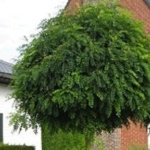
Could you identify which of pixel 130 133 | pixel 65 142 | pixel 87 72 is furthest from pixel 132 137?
pixel 87 72

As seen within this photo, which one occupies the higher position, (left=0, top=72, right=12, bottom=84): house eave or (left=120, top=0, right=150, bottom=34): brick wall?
(left=120, top=0, right=150, bottom=34): brick wall

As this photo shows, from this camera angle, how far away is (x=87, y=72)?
10016 millimetres

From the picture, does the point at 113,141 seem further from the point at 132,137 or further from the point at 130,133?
the point at 132,137

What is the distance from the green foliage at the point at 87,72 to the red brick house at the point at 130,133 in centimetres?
757

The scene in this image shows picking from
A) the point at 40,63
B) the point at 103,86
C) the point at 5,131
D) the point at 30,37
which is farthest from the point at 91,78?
the point at 5,131

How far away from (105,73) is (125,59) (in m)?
0.44

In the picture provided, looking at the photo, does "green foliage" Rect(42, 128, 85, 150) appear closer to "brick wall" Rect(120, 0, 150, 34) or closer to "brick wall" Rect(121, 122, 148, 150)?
"brick wall" Rect(121, 122, 148, 150)

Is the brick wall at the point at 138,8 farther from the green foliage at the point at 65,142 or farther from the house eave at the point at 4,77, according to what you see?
the green foliage at the point at 65,142

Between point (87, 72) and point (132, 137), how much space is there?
40.0 ft

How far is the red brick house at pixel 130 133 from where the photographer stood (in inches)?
810

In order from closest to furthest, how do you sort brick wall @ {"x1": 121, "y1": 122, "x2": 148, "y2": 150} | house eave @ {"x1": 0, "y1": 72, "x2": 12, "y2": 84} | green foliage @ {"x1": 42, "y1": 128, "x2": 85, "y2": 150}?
green foliage @ {"x1": 42, "y1": 128, "x2": 85, "y2": 150}
house eave @ {"x1": 0, "y1": 72, "x2": 12, "y2": 84}
brick wall @ {"x1": 121, "y1": 122, "x2": 148, "y2": 150}

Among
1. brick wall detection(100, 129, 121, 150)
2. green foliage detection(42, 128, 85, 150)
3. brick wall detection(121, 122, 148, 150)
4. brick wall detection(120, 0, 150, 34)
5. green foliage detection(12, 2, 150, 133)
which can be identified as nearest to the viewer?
green foliage detection(12, 2, 150, 133)

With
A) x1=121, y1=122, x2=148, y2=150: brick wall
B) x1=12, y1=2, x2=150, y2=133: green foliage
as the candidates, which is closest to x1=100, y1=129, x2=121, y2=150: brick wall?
x1=121, y1=122, x2=148, y2=150: brick wall

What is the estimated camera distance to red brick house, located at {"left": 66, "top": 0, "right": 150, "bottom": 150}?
2056 cm
